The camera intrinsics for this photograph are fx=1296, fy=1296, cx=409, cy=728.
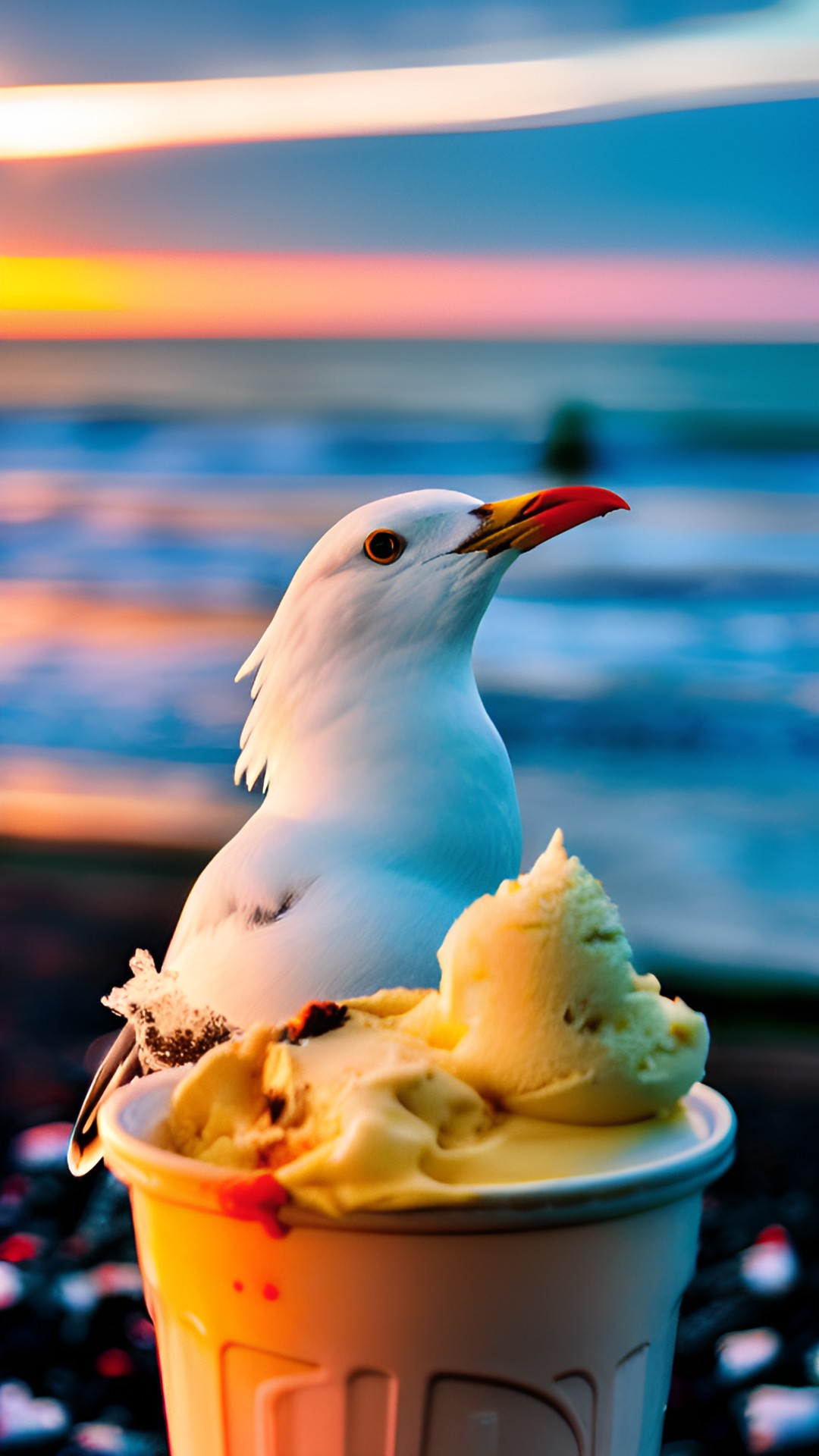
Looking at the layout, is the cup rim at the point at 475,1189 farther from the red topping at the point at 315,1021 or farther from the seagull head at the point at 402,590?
the seagull head at the point at 402,590

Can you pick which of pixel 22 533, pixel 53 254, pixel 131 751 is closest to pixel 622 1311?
pixel 131 751

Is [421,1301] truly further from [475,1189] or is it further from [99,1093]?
[99,1093]

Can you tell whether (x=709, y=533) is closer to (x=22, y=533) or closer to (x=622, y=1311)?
A: (x=22, y=533)

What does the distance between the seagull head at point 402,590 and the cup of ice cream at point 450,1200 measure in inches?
11.4

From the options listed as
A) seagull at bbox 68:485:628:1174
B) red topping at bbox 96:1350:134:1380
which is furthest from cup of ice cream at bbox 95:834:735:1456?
red topping at bbox 96:1350:134:1380

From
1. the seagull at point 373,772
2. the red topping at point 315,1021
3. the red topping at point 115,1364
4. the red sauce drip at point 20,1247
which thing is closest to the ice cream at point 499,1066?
the red topping at point 315,1021

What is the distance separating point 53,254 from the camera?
2010 mm

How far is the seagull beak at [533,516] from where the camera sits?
84 centimetres

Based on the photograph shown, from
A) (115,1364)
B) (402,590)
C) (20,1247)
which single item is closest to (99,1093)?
(402,590)

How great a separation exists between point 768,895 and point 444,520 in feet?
4.43

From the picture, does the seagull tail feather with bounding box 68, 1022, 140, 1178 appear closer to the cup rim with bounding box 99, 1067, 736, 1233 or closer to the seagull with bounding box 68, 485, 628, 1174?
the seagull with bounding box 68, 485, 628, 1174

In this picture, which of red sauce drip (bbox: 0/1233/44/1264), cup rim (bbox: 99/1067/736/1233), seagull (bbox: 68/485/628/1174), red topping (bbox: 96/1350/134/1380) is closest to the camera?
cup rim (bbox: 99/1067/736/1233)

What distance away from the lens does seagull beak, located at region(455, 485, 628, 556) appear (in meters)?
0.84

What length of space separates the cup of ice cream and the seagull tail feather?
273 mm
